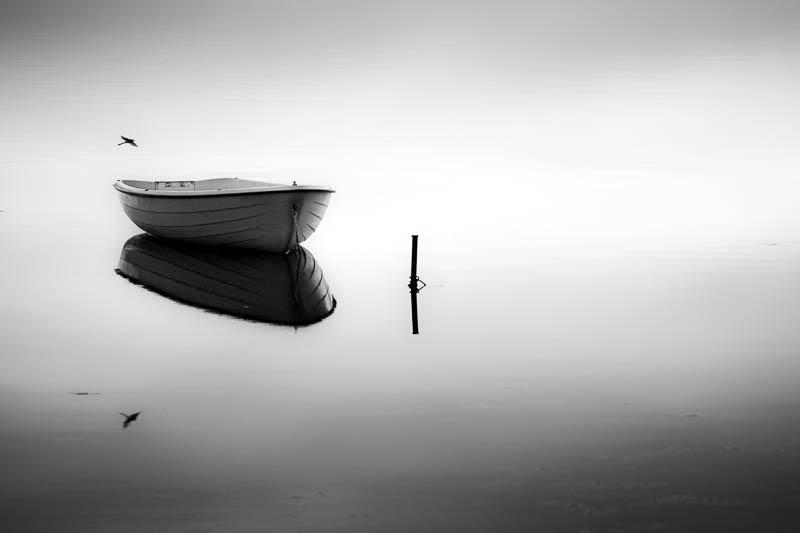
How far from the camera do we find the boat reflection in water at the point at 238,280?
16.7 metres

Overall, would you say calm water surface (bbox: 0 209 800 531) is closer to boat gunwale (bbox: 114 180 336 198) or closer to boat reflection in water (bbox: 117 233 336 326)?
boat reflection in water (bbox: 117 233 336 326)

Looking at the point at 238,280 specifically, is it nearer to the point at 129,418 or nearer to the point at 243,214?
the point at 243,214

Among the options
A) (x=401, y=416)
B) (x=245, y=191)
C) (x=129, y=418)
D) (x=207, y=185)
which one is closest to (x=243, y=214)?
(x=245, y=191)

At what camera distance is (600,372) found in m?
11.7

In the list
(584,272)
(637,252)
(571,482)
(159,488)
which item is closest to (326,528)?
(159,488)

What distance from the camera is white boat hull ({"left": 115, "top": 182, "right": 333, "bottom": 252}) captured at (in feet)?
70.5

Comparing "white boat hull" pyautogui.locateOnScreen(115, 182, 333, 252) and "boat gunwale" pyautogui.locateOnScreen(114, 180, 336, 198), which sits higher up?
"boat gunwale" pyautogui.locateOnScreen(114, 180, 336, 198)

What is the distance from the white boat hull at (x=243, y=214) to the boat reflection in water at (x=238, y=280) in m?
0.61

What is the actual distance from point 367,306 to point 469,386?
7.94 metres

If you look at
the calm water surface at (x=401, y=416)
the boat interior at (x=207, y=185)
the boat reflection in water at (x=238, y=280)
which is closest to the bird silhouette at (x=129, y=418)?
the calm water surface at (x=401, y=416)

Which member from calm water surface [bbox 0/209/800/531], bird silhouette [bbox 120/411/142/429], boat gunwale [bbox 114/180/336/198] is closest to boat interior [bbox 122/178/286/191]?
boat gunwale [bbox 114/180/336/198]

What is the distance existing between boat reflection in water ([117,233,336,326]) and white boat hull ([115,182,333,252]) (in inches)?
24.2

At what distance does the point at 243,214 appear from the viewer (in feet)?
72.5

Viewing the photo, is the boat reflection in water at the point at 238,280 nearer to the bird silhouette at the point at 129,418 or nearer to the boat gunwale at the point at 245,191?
the boat gunwale at the point at 245,191
